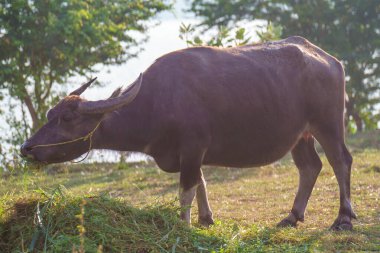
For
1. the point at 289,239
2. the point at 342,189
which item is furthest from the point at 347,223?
the point at 289,239

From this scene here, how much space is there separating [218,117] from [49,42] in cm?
1023

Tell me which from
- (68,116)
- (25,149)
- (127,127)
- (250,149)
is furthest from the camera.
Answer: (250,149)

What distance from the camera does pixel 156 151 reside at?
6273 mm

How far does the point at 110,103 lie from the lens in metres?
5.93

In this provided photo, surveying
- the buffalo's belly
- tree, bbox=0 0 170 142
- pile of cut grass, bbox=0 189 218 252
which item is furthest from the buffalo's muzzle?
tree, bbox=0 0 170 142

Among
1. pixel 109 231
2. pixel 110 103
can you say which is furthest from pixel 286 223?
pixel 109 231

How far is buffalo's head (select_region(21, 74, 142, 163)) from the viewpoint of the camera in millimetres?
5891

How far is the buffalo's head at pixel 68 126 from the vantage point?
5891mm

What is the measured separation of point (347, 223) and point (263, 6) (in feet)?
58.5

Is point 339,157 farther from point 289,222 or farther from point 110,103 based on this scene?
point 110,103

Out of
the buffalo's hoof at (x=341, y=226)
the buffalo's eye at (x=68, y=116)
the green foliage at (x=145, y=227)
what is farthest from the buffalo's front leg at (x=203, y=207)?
the buffalo's eye at (x=68, y=116)

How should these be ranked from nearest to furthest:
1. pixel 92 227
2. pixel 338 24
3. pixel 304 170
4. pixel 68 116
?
pixel 92 227 < pixel 68 116 < pixel 304 170 < pixel 338 24

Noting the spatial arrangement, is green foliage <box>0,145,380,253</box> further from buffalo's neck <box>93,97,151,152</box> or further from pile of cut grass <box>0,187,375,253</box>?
buffalo's neck <box>93,97,151,152</box>

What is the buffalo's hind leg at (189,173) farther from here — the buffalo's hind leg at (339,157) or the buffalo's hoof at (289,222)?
the buffalo's hind leg at (339,157)
